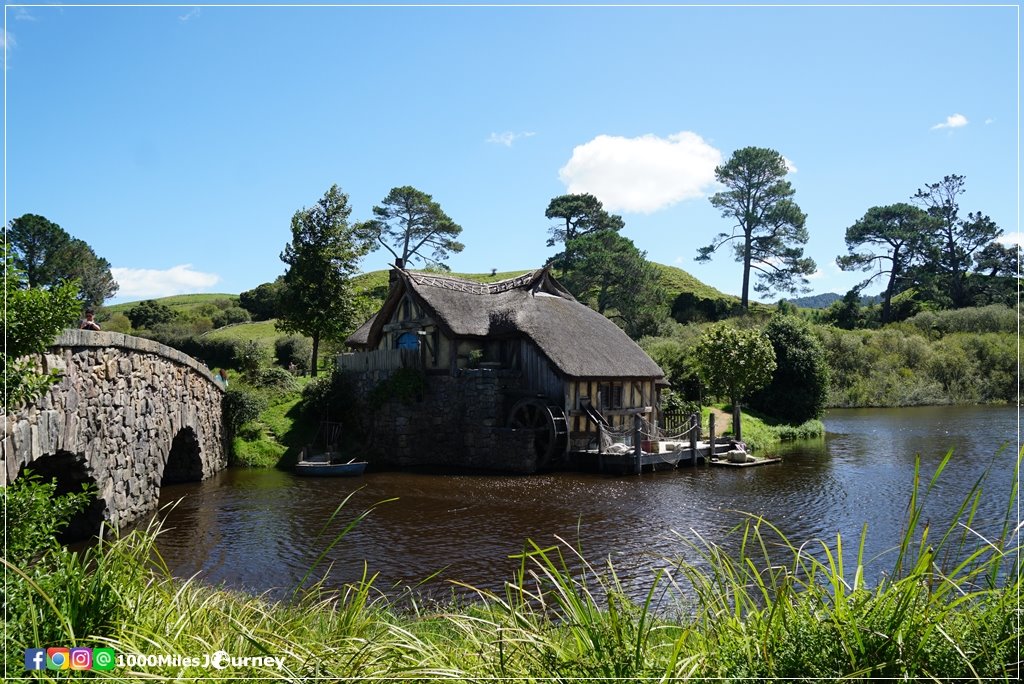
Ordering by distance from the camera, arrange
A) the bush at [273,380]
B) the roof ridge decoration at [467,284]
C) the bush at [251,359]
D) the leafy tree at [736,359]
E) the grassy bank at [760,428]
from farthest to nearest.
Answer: the bush at [251,359], the bush at [273,380], the grassy bank at [760,428], the leafy tree at [736,359], the roof ridge decoration at [467,284]

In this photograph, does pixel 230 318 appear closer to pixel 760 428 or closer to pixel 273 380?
pixel 273 380

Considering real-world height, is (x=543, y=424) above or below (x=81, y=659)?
below

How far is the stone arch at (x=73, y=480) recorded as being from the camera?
12055mm

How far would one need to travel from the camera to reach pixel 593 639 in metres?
3.85

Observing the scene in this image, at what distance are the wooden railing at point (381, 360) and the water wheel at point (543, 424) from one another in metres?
4.04

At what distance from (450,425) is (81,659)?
2044 cm

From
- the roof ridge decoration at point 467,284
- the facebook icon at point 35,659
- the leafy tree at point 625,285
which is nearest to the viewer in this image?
the facebook icon at point 35,659

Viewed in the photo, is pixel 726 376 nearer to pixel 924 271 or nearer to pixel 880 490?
pixel 880 490

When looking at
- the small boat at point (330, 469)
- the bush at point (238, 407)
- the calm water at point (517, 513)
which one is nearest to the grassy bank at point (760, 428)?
the calm water at point (517, 513)

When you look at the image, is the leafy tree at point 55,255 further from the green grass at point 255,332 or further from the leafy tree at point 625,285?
the leafy tree at point 625,285

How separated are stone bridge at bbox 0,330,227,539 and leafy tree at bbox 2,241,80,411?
273 centimetres

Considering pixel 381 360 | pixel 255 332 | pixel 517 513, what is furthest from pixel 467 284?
pixel 255 332

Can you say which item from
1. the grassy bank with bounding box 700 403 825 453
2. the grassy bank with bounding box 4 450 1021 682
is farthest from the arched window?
the grassy bank with bounding box 4 450 1021 682

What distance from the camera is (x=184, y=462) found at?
2108 cm
